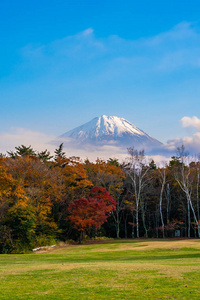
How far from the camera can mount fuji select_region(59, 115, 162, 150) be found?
110 metres

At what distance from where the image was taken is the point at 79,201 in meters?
33.8

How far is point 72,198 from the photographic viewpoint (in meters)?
37.7

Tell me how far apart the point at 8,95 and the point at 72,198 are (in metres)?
14.7

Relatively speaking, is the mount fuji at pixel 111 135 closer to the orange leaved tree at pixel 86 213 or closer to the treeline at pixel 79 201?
the treeline at pixel 79 201

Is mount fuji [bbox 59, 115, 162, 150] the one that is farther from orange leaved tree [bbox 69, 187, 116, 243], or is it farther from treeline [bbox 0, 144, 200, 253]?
orange leaved tree [bbox 69, 187, 116, 243]

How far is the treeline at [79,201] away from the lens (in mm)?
28656

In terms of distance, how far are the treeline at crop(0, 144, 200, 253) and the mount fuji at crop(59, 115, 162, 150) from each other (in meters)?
55.4

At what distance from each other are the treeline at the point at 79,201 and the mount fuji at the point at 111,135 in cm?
5537

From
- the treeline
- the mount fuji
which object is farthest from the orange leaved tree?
the mount fuji

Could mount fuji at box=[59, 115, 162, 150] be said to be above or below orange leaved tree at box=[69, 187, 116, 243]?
above

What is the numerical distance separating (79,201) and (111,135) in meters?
88.2

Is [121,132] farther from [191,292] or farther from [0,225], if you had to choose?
[191,292]

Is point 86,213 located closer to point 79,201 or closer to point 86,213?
point 86,213

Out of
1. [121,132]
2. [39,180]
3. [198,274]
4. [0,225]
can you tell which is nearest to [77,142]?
[121,132]
